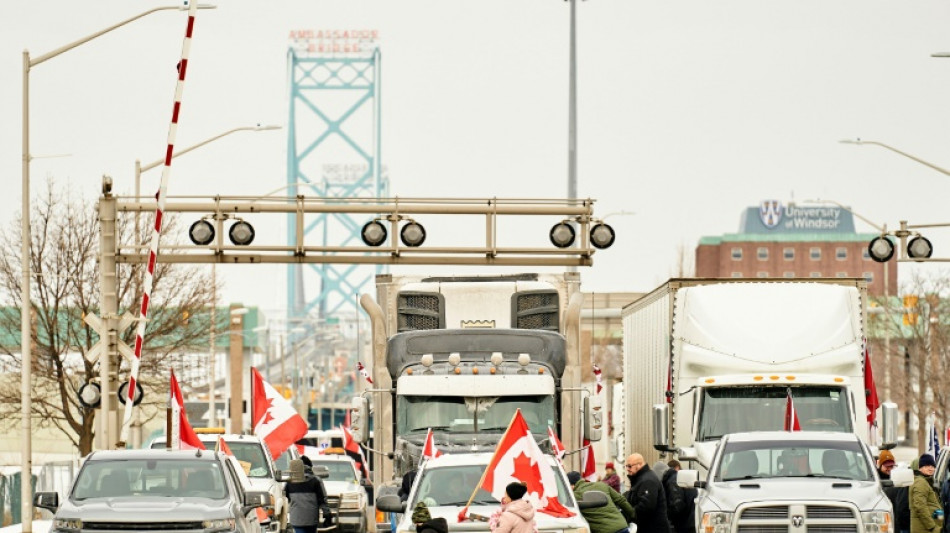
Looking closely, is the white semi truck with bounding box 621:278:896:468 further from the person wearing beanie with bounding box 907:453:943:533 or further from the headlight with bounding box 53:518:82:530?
the headlight with bounding box 53:518:82:530

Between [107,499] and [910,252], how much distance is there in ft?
85.0

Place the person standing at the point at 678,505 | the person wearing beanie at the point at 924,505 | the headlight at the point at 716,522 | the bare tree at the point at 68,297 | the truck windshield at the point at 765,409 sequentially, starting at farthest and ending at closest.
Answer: the bare tree at the point at 68,297 → the truck windshield at the point at 765,409 → the person standing at the point at 678,505 → the person wearing beanie at the point at 924,505 → the headlight at the point at 716,522

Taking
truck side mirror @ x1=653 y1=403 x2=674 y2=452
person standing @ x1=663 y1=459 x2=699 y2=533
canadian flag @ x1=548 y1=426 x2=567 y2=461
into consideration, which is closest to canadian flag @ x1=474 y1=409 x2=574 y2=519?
canadian flag @ x1=548 y1=426 x2=567 y2=461

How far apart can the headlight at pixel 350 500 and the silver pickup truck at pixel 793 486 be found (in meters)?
14.1

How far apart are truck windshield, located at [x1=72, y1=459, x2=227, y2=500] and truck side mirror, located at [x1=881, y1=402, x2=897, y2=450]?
924 cm

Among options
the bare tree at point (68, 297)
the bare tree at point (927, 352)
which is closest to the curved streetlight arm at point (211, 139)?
the bare tree at point (68, 297)

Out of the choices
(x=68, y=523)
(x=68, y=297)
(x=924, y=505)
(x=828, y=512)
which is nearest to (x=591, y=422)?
(x=924, y=505)

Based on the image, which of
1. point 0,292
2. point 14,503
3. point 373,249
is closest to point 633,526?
point 373,249

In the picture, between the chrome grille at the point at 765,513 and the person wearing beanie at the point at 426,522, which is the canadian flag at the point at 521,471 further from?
the chrome grille at the point at 765,513

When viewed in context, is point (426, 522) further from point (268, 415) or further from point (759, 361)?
point (268, 415)

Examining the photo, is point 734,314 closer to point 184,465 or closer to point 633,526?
point 633,526

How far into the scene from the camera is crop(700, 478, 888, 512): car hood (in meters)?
21.5

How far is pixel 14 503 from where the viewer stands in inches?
1618

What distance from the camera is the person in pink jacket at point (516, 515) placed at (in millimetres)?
17281
